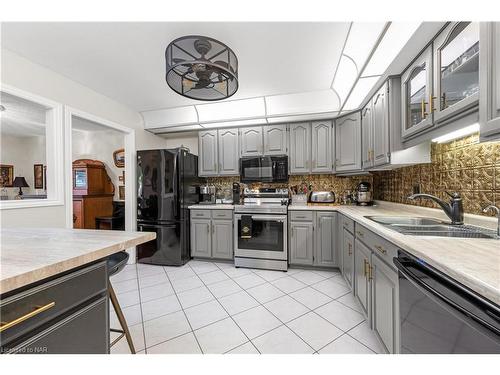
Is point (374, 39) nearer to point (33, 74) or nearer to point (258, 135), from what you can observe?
point (258, 135)

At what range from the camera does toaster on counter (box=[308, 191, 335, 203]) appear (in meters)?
3.10

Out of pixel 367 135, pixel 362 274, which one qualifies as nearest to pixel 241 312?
pixel 362 274

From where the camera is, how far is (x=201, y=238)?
10.3 feet

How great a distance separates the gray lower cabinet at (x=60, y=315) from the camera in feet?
1.97

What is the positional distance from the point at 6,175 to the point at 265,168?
5657 mm

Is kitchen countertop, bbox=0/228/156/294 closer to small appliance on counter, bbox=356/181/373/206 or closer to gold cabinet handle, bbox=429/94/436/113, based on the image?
gold cabinet handle, bbox=429/94/436/113

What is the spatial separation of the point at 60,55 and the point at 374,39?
8.73 ft

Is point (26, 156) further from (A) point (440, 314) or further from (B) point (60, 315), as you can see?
(A) point (440, 314)

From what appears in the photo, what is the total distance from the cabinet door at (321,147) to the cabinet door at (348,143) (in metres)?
0.10

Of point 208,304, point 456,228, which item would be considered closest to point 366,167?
point 456,228

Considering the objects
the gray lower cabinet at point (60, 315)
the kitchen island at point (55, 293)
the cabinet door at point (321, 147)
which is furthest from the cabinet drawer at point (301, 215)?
the gray lower cabinet at point (60, 315)

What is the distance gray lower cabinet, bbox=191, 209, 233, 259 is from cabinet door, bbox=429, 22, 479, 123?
Result: 2.48 meters

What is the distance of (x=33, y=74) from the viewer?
6.54 ft
